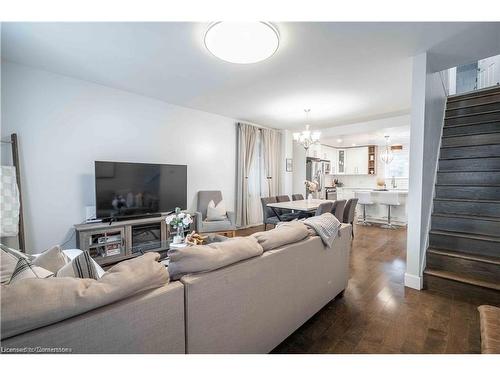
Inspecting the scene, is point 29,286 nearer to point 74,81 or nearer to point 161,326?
point 161,326

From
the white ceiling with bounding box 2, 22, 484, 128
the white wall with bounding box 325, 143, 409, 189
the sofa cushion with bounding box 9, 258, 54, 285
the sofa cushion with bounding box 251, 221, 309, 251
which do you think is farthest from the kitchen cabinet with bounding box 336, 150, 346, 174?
the sofa cushion with bounding box 9, 258, 54, 285

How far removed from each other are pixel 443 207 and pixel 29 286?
12.6 ft

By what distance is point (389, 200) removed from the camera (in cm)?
529

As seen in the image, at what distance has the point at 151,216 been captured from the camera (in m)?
3.58

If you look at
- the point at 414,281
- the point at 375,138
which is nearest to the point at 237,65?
the point at 414,281

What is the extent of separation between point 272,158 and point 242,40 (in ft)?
13.2

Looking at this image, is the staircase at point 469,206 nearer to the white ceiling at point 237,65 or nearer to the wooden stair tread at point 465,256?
the wooden stair tread at point 465,256

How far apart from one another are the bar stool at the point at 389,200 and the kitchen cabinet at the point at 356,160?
2375 mm

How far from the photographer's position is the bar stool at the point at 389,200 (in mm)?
5215

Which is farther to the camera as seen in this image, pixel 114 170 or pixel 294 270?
pixel 114 170

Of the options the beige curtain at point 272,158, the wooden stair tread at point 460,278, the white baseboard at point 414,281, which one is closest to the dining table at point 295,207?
the beige curtain at point 272,158

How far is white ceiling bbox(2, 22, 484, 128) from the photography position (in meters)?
1.99

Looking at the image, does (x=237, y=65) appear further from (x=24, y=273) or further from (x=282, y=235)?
(x=24, y=273)
